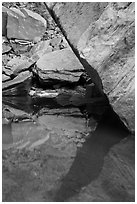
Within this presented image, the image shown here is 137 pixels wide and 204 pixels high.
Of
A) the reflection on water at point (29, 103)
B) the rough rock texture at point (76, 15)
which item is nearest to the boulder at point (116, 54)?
the rough rock texture at point (76, 15)

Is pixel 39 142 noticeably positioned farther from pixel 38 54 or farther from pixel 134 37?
pixel 38 54

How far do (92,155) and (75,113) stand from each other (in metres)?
0.87

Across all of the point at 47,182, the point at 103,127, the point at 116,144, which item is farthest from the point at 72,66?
the point at 47,182

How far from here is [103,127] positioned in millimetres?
4082

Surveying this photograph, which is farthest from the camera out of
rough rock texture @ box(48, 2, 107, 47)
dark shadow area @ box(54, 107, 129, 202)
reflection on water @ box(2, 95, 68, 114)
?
reflection on water @ box(2, 95, 68, 114)

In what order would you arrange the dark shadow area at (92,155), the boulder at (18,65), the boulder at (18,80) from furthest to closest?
the boulder at (18,65), the boulder at (18,80), the dark shadow area at (92,155)

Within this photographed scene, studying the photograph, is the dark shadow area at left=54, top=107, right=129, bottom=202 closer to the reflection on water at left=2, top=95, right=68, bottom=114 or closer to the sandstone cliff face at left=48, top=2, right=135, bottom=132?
the sandstone cliff face at left=48, top=2, right=135, bottom=132

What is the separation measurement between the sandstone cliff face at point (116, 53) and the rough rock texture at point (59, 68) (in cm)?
101

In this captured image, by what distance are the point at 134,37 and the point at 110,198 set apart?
4.61 feet

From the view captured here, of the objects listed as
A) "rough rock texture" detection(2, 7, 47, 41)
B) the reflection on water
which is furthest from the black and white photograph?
"rough rock texture" detection(2, 7, 47, 41)

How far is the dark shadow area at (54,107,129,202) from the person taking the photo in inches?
121

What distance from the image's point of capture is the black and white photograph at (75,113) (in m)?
3.14

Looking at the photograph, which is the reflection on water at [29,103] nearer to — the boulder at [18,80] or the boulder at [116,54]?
the boulder at [18,80]

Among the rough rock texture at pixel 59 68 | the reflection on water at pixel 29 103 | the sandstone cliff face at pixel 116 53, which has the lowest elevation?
the reflection on water at pixel 29 103
